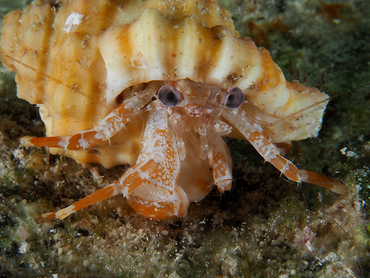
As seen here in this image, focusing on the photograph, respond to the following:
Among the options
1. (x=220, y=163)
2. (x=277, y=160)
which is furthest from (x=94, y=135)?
(x=277, y=160)

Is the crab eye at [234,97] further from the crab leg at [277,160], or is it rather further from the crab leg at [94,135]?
the crab leg at [94,135]

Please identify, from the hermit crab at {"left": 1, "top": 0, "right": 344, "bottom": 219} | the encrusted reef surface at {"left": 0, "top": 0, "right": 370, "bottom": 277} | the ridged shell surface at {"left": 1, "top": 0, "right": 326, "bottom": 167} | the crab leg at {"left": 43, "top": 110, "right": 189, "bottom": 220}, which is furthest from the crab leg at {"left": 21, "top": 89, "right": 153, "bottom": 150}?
the encrusted reef surface at {"left": 0, "top": 0, "right": 370, "bottom": 277}

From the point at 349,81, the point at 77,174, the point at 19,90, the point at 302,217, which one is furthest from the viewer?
the point at 349,81

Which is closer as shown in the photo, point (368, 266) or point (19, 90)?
point (368, 266)

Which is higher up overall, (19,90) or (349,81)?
(19,90)

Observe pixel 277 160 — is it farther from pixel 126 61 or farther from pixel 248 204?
pixel 126 61

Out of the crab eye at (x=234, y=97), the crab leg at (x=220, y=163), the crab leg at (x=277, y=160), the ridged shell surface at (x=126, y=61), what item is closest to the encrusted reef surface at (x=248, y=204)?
the crab leg at (x=277, y=160)

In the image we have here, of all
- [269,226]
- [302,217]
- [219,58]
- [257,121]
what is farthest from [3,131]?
[302,217]

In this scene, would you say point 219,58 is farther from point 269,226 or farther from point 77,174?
point 77,174

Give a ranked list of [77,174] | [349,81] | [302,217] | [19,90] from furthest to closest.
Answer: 1. [349,81]
2. [77,174]
3. [19,90]
4. [302,217]
